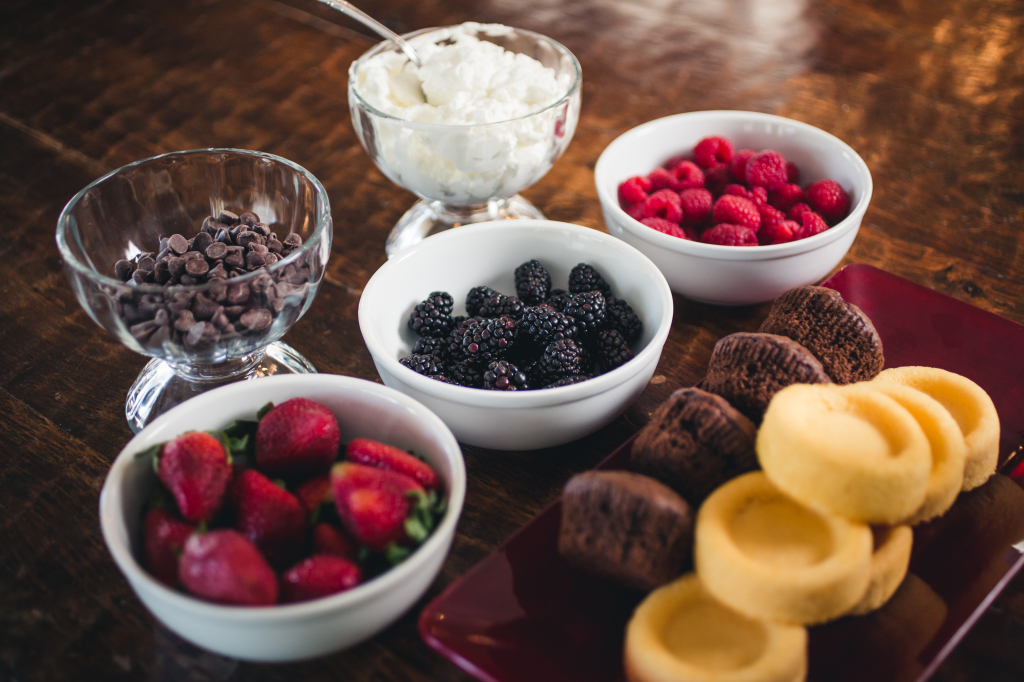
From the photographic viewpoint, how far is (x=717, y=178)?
1.53m

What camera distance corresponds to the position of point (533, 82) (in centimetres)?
145

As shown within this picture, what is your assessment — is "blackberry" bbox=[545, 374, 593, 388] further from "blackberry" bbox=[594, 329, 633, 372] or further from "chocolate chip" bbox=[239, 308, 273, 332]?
"chocolate chip" bbox=[239, 308, 273, 332]

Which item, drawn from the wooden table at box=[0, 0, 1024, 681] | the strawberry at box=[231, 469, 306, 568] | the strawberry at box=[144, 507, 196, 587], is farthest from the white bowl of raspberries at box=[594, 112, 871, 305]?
the strawberry at box=[144, 507, 196, 587]

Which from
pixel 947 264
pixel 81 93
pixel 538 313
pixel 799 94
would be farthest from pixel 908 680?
pixel 81 93

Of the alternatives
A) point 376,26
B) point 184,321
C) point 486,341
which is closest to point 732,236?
point 486,341

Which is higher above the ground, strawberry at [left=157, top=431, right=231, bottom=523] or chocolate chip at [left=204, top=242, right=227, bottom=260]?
chocolate chip at [left=204, top=242, right=227, bottom=260]

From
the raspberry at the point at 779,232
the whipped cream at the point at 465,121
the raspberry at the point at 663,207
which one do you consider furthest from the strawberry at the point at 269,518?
the raspberry at the point at 779,232

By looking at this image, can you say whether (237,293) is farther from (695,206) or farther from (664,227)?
(695,206)

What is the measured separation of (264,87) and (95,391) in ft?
3.80

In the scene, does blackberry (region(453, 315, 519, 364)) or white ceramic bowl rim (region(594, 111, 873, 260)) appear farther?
white ceramic bowl rim (region(594, 111, 873, 260))

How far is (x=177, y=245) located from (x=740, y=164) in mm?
1070

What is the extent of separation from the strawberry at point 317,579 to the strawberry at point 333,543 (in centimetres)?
3

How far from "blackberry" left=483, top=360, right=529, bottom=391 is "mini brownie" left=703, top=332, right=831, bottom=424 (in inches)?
10.6

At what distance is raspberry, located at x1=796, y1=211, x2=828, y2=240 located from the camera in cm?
137
